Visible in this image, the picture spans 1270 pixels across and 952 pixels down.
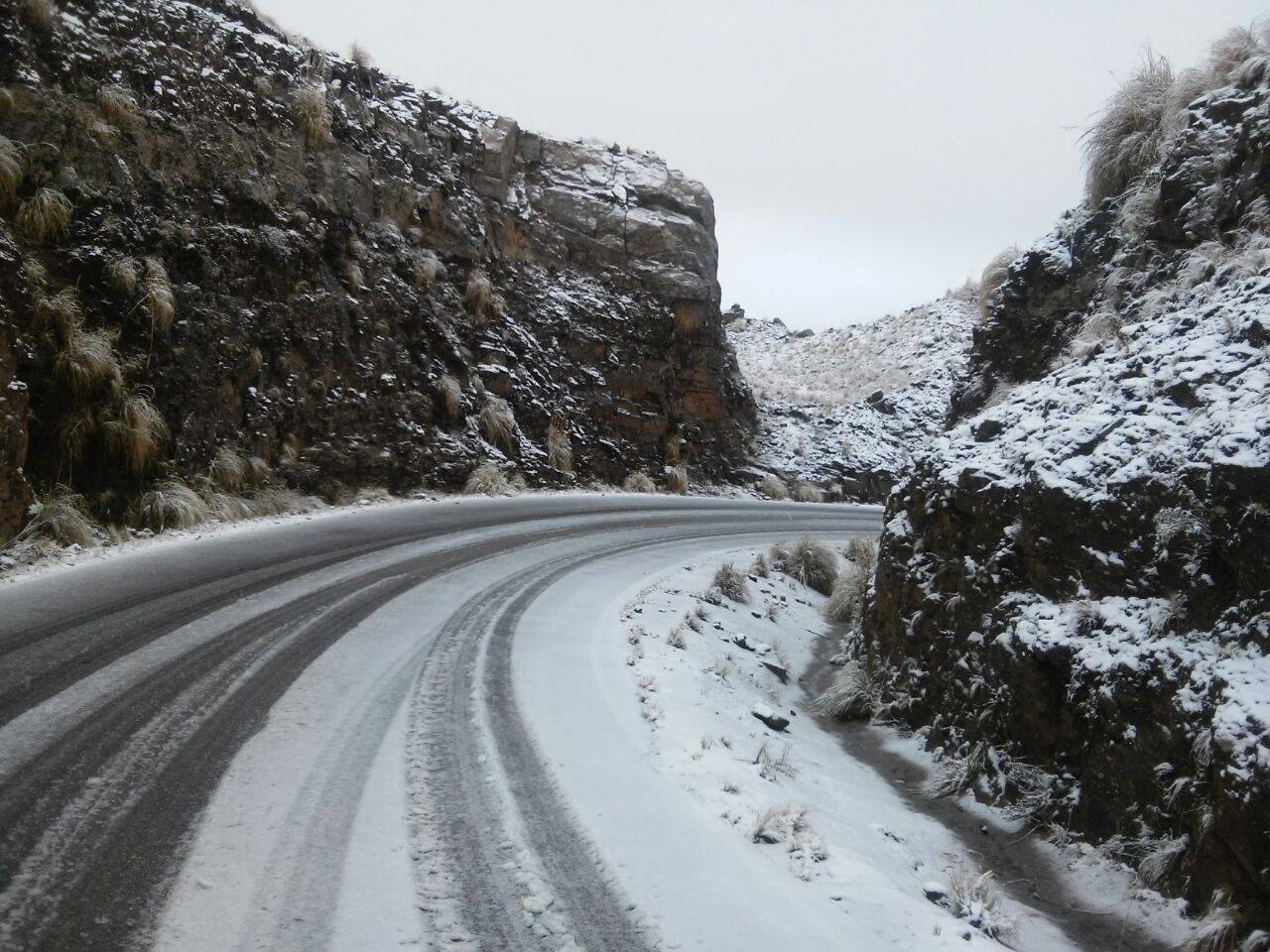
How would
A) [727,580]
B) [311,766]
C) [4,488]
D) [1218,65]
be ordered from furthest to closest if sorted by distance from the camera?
[727,580] < [1218,65] < [4,488] < [311,766]

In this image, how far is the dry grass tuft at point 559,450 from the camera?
16047mm

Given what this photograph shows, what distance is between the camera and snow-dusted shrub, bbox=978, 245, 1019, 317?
11.0 metres

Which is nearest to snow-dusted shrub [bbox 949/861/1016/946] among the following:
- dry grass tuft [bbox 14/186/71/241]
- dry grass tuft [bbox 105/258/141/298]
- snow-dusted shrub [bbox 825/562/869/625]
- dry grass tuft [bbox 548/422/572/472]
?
snow-dusted shrub [bbox 825/562/869/625]

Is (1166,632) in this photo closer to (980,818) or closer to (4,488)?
(980,818)

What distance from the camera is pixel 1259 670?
3787 millimetres

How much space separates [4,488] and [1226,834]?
9172 mm

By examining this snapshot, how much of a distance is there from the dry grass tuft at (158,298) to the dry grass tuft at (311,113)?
4916mm

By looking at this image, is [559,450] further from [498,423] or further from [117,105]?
[117,105]

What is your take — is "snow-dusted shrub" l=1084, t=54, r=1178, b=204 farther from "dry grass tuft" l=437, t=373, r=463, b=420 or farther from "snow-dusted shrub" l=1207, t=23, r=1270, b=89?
"dry grass tuft" l=437, t=373, r=463, b=420

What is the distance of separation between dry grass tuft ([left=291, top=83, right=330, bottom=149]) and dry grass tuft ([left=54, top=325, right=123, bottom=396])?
6.47 metres

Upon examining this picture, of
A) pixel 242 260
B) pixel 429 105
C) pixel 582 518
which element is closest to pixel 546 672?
pixel 582 518

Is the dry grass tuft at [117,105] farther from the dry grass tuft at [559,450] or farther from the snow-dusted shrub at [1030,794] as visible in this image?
the snow-dusted shrub at [1030,794]

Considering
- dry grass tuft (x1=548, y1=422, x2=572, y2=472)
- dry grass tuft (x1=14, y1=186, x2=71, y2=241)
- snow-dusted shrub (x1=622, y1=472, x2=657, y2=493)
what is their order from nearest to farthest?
dry grass tuft (x1=14, y1=186, x2=71, y2=241), dry grass tuft (x1=548, y1=422, x2=572, y2=472), snow-dusted shrub (x1=622, y1=472, x2=657, y2=493)

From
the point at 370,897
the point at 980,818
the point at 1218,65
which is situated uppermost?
the point at 1218,65
